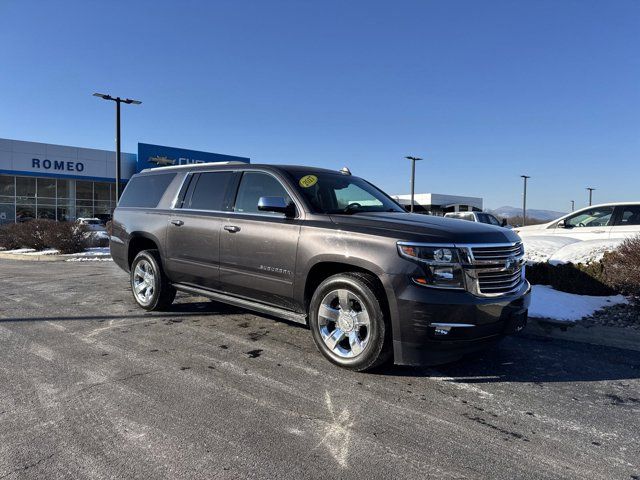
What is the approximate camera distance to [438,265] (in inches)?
149

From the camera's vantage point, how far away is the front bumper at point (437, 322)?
373 cm

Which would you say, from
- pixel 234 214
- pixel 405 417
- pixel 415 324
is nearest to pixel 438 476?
pixel 405 417

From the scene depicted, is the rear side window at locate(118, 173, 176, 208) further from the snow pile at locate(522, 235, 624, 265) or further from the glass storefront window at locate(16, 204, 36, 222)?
the glass storefront window at locate(16, 204, 36, 222)

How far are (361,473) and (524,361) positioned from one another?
263cm

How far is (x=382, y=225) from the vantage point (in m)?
4.14

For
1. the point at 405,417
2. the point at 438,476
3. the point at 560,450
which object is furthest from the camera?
the point at 405,417

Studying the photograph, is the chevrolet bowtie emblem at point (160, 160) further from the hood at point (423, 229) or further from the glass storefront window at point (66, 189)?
the hood at point (423, 229)

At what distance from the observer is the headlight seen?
3787 millimetres

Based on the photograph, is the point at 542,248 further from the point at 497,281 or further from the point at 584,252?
the point at 497,281

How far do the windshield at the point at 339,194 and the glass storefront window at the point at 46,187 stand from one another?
118ft

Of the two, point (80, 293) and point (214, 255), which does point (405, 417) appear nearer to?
point (214, 255)

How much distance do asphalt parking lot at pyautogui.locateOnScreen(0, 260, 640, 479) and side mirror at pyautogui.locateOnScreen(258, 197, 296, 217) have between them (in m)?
1.42

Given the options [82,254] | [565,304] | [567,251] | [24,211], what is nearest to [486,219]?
[567,251]

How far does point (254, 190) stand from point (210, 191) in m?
0.77
